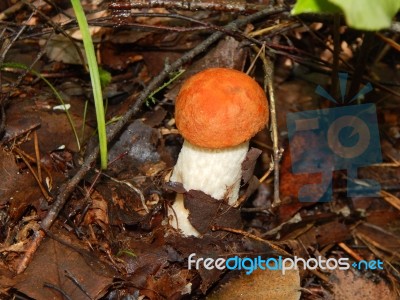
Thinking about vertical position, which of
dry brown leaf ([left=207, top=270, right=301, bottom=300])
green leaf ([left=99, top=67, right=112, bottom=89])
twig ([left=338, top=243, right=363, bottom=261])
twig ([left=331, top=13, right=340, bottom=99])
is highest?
twig ([left=331, top=13, right=340, bottom=99])

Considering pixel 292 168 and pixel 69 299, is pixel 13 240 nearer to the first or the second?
pixel 69 299

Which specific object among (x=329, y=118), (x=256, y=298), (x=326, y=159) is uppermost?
(x=329, y=118)

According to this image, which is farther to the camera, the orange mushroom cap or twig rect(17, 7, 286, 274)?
twig rect(17, 7, 286, 274)

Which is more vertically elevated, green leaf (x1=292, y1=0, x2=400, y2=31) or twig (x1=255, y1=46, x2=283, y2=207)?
green leaf (x1=292, y1=0, x2=400, y2=31)

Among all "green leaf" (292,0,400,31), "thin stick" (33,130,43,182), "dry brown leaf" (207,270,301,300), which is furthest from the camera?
"thin stick" (33,130,43,182)

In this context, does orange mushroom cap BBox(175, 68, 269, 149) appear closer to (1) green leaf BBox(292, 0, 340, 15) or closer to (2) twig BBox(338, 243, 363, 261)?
(1) green leaf BBox(292, 0, 340, 15)

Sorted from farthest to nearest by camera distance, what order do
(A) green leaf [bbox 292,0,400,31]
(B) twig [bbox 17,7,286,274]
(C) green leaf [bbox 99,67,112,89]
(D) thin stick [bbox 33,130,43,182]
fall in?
(C) green leaf [bbox 99,67,112,89]
(D) thin stick [bbox 33,130,43,182]
(B) twig [bbox 17,7,286,274]
(A) green leaf [bbox 292,0,400,31]

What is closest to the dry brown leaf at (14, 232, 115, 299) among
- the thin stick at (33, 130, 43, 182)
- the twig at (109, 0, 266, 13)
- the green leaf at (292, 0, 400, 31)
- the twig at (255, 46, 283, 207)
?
the thin stick at (33, 130, 43, 182)

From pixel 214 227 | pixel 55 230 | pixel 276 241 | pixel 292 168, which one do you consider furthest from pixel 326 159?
pixel 55 230
